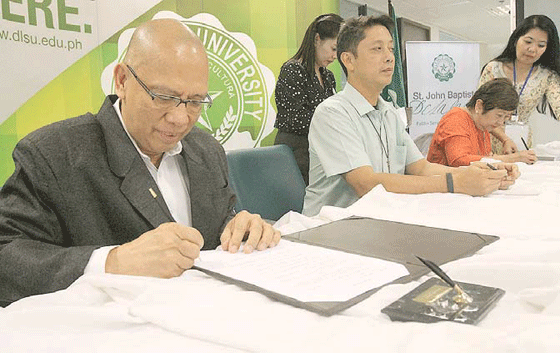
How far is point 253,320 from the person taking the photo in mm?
649

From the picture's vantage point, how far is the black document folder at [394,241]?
92cm

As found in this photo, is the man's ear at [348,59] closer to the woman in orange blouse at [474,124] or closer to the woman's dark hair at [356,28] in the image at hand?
the woman's dark hair at [356,28]

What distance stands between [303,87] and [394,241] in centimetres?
214

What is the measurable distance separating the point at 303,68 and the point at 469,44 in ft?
12.6

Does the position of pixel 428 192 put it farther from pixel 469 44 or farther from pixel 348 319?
pixel 469 44

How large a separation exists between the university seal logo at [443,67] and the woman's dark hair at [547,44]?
2396 mm

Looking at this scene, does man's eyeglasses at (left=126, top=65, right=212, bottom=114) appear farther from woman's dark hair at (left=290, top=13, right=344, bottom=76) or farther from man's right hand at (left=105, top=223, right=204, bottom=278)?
woman's dark hair at (left=290, top=13, right=344, bottom=76)

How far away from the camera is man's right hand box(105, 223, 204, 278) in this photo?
0.85 m

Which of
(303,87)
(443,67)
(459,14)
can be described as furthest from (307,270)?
(459,14)

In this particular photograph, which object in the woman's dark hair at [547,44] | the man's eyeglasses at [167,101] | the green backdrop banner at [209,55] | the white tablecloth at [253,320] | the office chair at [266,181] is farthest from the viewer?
the woman's dark hair at [547,44]

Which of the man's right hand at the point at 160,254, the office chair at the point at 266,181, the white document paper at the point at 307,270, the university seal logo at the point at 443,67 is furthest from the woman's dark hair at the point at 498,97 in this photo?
the university seal logo at the point at 443,67

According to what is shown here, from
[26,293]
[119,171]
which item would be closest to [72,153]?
[119,171]

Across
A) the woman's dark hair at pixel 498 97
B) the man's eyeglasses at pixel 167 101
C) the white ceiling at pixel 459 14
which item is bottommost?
the woman's dark hair at pixel 498 97

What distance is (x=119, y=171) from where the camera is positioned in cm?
118
